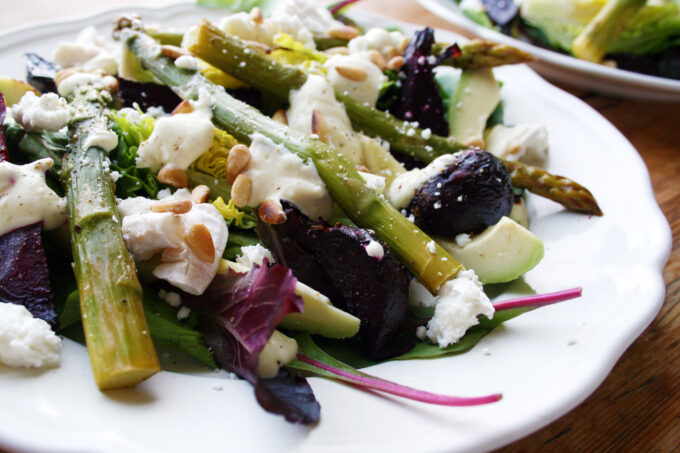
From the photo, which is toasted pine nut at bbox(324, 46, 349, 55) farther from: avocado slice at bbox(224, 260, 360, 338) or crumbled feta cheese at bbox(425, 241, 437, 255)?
avocado slice at bbox(224, 260, 360, 338)

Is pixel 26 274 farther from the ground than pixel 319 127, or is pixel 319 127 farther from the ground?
pixel 319 127

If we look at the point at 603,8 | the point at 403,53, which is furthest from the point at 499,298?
the point at 603,8

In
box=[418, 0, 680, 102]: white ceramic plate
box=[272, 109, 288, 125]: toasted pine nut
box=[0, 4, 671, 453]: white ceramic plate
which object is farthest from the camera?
box=[418, 0, 680, 102]: white ceramic plate

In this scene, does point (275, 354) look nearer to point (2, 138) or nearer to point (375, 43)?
point (2, 138)

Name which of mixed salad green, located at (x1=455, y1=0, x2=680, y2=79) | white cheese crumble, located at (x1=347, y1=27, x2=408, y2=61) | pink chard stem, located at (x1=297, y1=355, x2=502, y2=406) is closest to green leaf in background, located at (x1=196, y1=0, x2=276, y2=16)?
white cheese crumble, located at (x1=347, y1=27, x2=408, y2=61)

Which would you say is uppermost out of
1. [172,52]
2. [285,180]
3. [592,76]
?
[172,52]

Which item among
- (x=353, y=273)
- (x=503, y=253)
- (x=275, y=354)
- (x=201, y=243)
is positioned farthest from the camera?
(x=503, y=253)

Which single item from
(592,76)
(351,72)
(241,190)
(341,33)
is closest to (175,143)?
(241,190)
